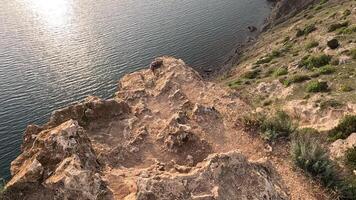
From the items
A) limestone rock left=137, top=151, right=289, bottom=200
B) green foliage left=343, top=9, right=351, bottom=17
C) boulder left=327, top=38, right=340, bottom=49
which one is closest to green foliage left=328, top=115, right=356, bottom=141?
limestone rock left=137, top=151, right=289, bottom=200

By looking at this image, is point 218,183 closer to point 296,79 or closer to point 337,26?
point 296,79

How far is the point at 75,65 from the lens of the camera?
9450 cm

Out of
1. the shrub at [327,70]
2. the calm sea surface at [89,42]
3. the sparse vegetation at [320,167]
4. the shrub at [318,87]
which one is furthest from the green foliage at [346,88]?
the calm sea surface at [89,42]

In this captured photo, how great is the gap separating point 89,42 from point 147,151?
79475 millimetres

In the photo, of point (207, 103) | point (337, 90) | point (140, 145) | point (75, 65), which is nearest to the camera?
point (140, 145)

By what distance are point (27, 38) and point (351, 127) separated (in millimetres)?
95685

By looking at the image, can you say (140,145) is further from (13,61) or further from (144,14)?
(144,14)

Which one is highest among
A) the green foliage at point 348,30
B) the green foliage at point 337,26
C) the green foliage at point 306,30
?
the green foliage at point 348,30

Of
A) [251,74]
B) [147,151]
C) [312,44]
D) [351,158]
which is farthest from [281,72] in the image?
[147,151]


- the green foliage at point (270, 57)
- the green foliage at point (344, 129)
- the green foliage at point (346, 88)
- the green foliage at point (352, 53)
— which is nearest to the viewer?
the green foliage at point (344, 129)

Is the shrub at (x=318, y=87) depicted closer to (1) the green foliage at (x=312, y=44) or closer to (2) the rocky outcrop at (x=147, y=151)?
(2) the rocky outcrop at (x=147, y=151)

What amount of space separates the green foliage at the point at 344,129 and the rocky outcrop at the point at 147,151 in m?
8.13

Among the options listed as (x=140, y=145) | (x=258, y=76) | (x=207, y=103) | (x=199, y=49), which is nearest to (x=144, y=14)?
(x=199, y=49)

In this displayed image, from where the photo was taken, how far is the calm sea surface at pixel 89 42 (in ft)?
267
